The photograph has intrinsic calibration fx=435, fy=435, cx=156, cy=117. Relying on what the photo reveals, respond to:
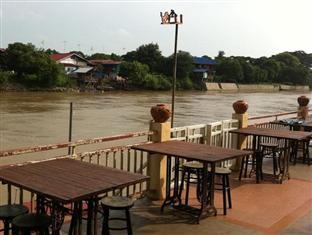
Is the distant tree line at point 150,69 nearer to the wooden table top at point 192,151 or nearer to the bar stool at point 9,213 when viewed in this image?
the wooden table top at point 192,151

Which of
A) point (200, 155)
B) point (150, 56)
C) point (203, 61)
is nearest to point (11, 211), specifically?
point (200, 155)

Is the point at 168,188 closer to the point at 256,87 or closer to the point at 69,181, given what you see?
the point at 69,181

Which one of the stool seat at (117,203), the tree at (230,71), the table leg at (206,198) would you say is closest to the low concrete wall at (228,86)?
the tree at (230,71)

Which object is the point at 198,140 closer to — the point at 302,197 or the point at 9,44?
the point at 302,197

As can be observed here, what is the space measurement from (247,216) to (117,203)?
1989 mm

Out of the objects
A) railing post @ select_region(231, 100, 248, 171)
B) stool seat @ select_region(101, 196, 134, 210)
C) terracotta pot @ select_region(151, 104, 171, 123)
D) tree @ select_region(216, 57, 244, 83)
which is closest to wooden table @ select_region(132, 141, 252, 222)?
terracotta pot @ select_region(151, 104, 171, 123)

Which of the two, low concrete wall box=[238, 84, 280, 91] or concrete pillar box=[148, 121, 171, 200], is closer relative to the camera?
concrete pillar box=[148, 121, 171, 200]

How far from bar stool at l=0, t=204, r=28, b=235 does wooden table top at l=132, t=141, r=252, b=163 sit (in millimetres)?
1782

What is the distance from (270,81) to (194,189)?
100.0 m

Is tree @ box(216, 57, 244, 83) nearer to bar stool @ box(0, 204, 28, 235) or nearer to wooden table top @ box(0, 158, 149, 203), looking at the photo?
wooden table top @ box(0, 158, 149, 203)

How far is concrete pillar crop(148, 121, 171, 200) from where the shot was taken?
557 cm

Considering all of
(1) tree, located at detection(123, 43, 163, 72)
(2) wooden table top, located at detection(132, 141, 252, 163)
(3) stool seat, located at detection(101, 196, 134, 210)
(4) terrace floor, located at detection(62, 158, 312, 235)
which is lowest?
(4) terrace floor, located at detection(62, 158, 312, 235)

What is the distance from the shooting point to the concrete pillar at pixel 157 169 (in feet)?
18.3

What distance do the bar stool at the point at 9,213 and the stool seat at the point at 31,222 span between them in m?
0.08
